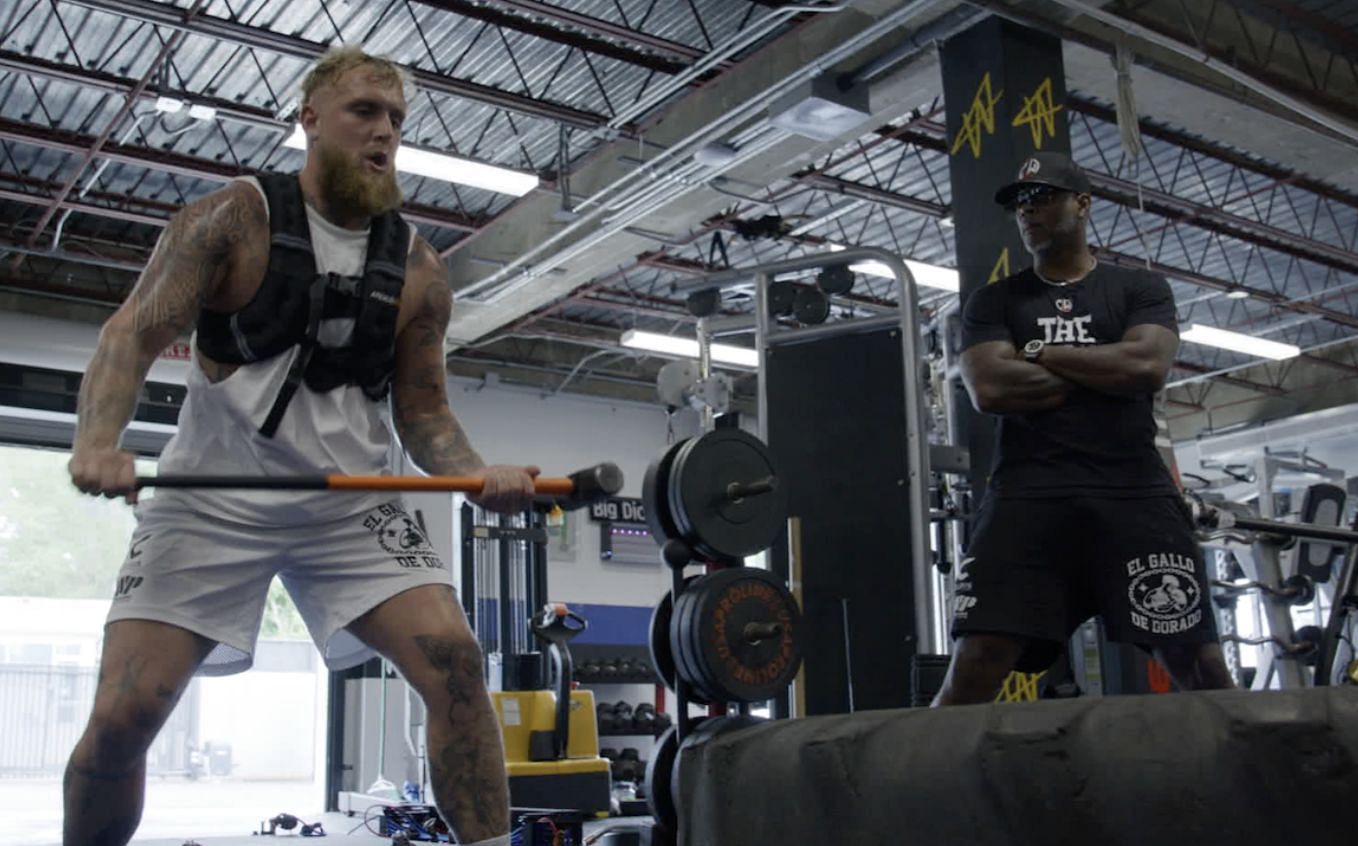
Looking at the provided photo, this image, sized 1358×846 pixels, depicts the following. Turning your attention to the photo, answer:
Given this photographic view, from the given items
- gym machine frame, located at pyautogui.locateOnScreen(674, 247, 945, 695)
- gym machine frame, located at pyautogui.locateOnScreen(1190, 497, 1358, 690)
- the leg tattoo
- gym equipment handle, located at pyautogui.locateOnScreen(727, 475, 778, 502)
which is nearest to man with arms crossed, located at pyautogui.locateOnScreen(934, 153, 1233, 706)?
gym equipment handle, located at pyautogui.locateOnScreen(727, 475, 778, 502)

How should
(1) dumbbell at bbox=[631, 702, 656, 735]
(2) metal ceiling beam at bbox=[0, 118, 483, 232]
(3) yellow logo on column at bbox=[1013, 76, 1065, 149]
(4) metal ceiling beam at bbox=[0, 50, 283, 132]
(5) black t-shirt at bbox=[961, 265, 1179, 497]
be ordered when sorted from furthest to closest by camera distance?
(1) dumbbell at bbox=[631, 702, 656, 735], (2) metal ceiling beam at bbox=[0, 118, 483, 232], (4) metal ceiling beam at bbox=[0, 50, 283, 132], (3) yellow logo on column at bbox=[1013, 76, 1065, 149], (5) black t-shirt at bbox=[961, 265, 1179, 497]

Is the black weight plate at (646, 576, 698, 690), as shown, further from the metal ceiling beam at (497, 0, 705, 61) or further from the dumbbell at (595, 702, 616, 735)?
the dumbbell at (595, 702, 616, 735)

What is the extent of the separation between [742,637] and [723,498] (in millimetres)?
307

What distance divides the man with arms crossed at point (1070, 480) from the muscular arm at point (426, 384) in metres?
1.01

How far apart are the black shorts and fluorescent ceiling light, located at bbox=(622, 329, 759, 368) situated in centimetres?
782

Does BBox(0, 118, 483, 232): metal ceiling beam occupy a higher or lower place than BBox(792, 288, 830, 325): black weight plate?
higher

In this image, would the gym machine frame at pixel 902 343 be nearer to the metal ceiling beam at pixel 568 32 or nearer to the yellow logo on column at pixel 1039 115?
the yellow logo on column at pixel 1039 115

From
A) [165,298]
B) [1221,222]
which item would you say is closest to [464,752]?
[165,298]

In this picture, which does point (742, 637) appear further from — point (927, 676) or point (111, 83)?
point (111, 83)

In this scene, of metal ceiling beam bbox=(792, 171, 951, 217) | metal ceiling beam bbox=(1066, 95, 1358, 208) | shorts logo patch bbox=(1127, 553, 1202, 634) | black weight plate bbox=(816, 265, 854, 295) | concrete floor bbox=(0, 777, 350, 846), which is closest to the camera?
shorts logo patch bbox=(1127, 553, 1202, 634)

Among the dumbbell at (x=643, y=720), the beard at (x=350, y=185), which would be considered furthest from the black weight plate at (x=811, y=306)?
the dumbbell at (x=643, y=720)

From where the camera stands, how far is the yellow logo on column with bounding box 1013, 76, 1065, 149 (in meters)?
5.62

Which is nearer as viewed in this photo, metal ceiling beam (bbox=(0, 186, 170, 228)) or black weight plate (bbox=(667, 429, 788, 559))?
black weight plate (bbox=(667, 429, 788, 559))

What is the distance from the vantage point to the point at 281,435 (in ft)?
7.15
